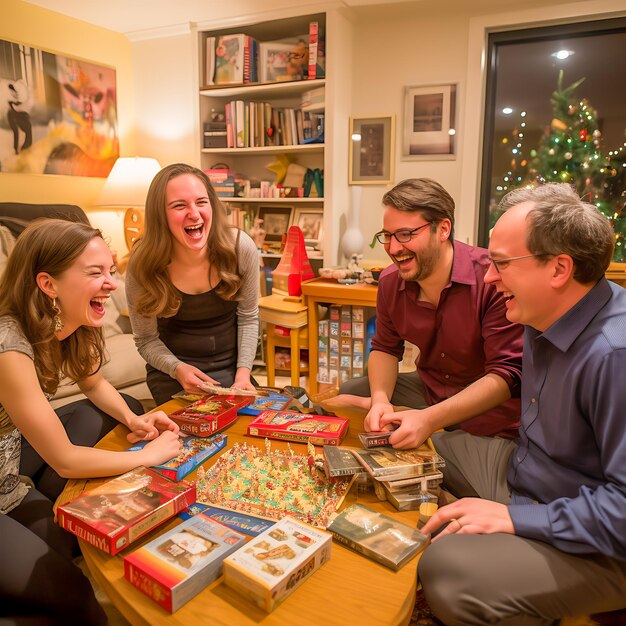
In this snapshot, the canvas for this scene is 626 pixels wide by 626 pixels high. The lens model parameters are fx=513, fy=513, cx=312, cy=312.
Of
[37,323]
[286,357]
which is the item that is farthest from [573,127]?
[37,323]

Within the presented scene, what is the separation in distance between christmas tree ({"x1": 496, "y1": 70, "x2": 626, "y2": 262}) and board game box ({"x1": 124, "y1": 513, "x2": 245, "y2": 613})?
118 inches

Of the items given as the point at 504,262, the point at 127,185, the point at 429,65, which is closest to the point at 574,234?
the point at 504,262

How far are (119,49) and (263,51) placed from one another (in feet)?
4.31

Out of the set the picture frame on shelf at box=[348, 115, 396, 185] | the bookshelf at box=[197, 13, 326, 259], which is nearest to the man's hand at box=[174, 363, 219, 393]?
the bookshelf at box=[197, 13, 326, 259]

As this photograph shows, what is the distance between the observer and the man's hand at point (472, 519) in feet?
3.47

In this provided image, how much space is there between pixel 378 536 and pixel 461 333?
0.87 m

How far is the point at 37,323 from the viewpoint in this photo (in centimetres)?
132

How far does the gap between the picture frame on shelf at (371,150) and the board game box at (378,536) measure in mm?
2724

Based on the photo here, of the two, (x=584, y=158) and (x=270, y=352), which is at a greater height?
(x=584, y=158)

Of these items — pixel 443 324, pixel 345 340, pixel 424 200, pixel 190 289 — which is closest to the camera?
pixel 424 200

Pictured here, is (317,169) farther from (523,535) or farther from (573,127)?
(523,535)

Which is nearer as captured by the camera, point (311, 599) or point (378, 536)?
point (311, 599)

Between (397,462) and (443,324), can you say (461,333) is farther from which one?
(397,462)

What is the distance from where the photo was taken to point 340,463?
3.95ft
